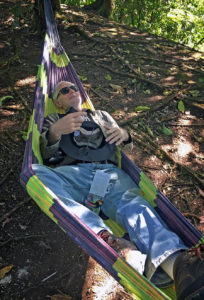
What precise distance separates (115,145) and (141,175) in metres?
0.36

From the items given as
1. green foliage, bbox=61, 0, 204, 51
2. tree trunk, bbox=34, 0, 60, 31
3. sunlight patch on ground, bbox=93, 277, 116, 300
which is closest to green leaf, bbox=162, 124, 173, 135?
sunlight patch on ground, bbox=93, 277, 116, 300

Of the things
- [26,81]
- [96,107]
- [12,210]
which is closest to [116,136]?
[12,210]

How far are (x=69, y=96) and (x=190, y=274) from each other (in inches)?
64.1

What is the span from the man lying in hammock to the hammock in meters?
0.07

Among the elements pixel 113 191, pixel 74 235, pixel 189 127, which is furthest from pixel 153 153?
pixel 74 235

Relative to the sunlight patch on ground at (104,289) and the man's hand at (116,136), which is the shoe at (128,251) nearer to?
the sunlight patch on ground at (104,289)

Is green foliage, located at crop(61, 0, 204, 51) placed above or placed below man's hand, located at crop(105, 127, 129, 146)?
above

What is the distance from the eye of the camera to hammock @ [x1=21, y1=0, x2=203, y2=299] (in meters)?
1.30

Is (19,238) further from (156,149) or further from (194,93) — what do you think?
(194,93)

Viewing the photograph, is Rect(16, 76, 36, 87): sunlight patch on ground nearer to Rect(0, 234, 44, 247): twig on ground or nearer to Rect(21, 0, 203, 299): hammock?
Rect(21, 0, 203, 299): hammock

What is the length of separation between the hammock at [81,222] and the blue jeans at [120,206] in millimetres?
61

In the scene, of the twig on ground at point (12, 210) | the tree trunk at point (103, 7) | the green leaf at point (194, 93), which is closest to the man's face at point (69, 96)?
the twig on ground at point (12, 210)

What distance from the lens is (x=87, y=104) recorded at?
2.71 metres

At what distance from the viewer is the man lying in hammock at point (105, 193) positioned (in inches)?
57.6
